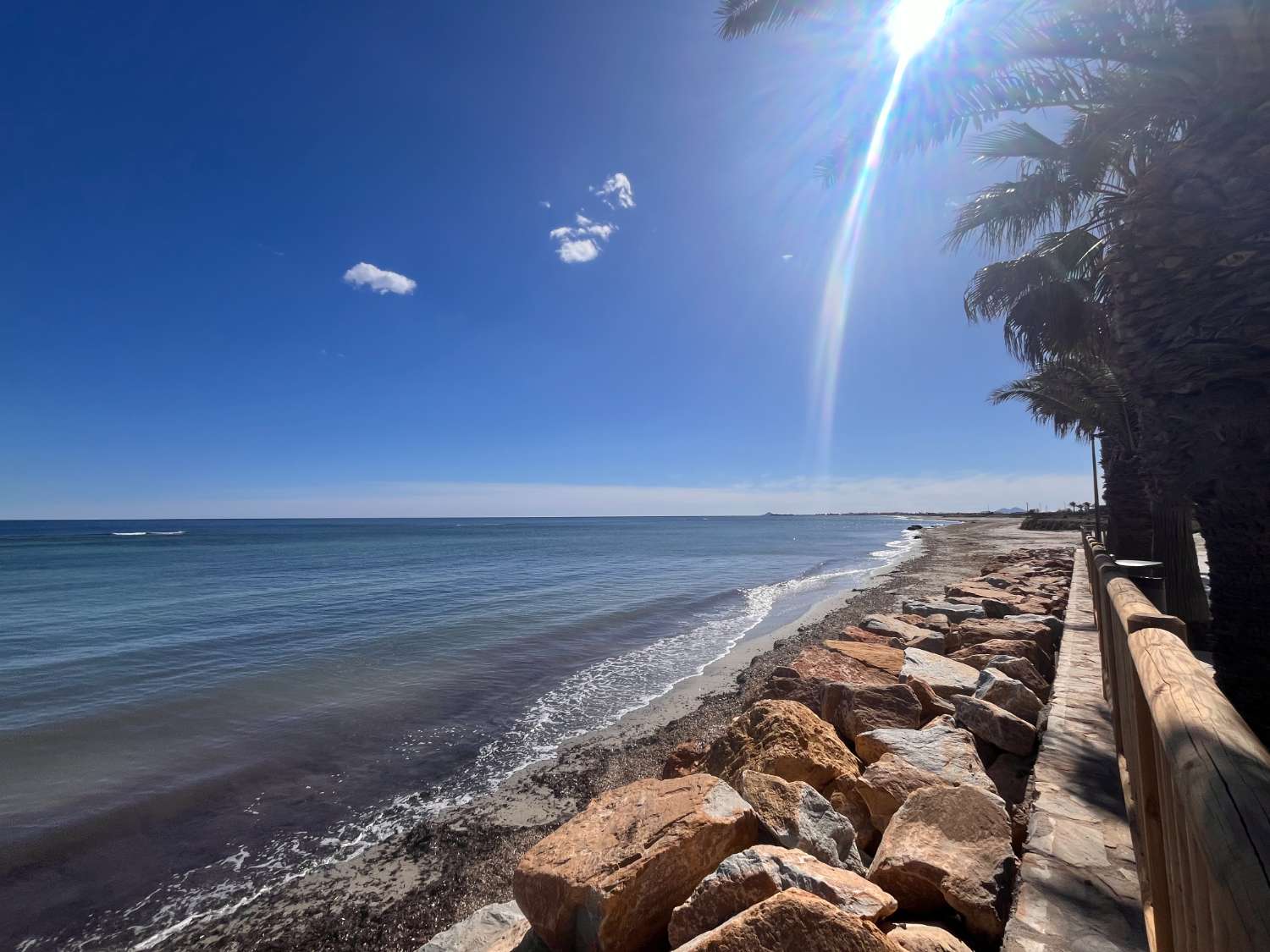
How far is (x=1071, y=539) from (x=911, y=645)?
35053mm

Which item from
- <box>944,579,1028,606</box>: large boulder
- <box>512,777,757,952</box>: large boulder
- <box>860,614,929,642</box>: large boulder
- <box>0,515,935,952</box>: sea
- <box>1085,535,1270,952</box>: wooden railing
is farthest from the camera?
<box>944,579,1028,606</box>: large boulder

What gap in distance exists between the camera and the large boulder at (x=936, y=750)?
154 inches

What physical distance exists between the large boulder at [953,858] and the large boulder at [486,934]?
2022 millimetres

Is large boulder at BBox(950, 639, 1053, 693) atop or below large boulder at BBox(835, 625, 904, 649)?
atop

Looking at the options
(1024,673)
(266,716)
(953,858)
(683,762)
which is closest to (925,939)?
(953,858)

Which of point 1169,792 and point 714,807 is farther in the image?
point 714,807

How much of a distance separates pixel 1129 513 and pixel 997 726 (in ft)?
27.5

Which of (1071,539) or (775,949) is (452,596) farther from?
(1071,539)

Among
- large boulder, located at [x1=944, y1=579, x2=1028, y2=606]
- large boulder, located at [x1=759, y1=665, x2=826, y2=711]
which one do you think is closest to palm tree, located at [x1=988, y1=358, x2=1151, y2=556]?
large boulder, located at [x1=944, y1=579, x2=1028, y2=606]

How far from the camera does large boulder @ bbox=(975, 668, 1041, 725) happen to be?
5082 mm

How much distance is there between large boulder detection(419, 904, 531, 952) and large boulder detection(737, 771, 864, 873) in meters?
1.51

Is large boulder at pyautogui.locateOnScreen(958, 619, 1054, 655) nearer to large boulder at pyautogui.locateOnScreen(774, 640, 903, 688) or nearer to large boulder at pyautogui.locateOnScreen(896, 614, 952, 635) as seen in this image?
large boulder at pyautogui.locateOnScreen(896, 614, 952, 635)

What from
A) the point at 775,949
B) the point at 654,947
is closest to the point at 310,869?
the point at 654,947

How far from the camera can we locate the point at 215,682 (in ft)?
32.3
